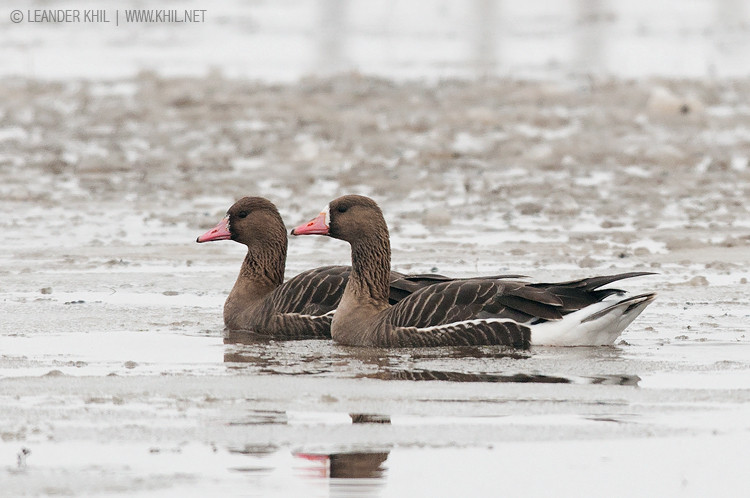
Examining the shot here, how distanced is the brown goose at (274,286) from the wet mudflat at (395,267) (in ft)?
0.91

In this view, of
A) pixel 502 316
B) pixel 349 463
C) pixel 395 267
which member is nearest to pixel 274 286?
pixel 395 267

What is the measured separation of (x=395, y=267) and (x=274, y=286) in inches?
76.6

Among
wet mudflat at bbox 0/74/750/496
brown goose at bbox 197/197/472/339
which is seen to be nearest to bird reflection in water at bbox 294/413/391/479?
wet mudflat at bbox 0/74/750/496

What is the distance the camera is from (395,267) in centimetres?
1349

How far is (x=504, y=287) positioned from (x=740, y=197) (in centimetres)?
844

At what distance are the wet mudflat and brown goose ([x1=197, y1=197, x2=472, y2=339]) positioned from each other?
0.28 meters

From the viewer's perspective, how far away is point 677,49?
34.5 meters

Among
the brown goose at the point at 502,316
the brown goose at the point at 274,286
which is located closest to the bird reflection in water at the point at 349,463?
the brown goose at the point at 502,316

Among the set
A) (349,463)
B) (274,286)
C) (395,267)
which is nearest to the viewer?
(349,463)

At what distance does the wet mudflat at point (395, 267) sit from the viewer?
654 centimetres

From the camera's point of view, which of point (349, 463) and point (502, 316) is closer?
point (349, 463)

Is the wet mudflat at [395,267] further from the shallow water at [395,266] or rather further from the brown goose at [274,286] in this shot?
the brown goose at [274,286]

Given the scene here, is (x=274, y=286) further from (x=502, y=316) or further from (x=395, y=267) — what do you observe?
(x=502, y=316)

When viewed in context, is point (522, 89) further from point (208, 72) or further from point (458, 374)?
point (458, 374)
